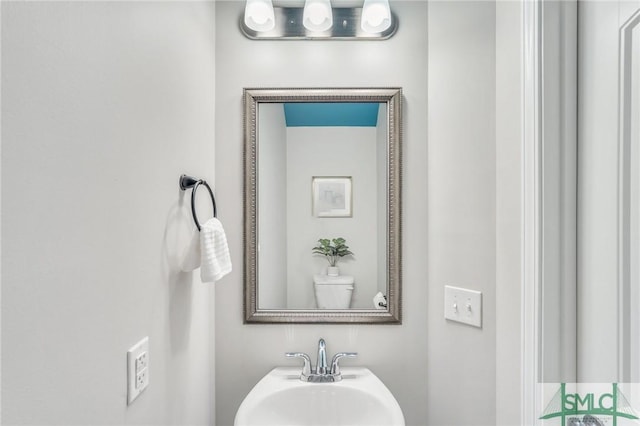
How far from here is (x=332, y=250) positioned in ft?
4.99

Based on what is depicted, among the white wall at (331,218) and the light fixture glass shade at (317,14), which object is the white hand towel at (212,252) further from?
the light fixture glass shade at (317,14)

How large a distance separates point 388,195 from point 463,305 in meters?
0.46

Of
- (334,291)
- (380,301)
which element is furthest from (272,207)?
(380,301)

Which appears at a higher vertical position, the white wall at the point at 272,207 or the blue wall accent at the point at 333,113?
the blue wall accent at the point at 333,113

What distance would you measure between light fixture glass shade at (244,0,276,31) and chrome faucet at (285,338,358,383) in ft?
3.80

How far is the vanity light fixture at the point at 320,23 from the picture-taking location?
1447 millimetres

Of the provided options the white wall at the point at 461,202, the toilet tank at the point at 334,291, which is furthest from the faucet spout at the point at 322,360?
the white wall at the point at 461,202

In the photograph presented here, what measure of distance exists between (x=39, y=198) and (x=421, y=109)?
125 cm

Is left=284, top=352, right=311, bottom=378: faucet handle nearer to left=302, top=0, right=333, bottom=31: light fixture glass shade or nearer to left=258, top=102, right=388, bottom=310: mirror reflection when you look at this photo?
left=258, top=102, right=388, bottom=310: mirror reflection

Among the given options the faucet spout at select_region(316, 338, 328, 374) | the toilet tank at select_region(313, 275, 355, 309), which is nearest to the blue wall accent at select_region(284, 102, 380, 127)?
the toilet tank at select_region(313, 275, 355, 309)

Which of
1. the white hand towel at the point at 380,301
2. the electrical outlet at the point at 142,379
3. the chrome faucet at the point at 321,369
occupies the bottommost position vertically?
the chrome faucet at the point at 321,369

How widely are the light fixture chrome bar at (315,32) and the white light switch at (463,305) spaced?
3.09 ft

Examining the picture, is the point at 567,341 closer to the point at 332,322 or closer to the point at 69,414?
the point at 332,322

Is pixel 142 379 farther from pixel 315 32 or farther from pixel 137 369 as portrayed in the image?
pixel 315 32
